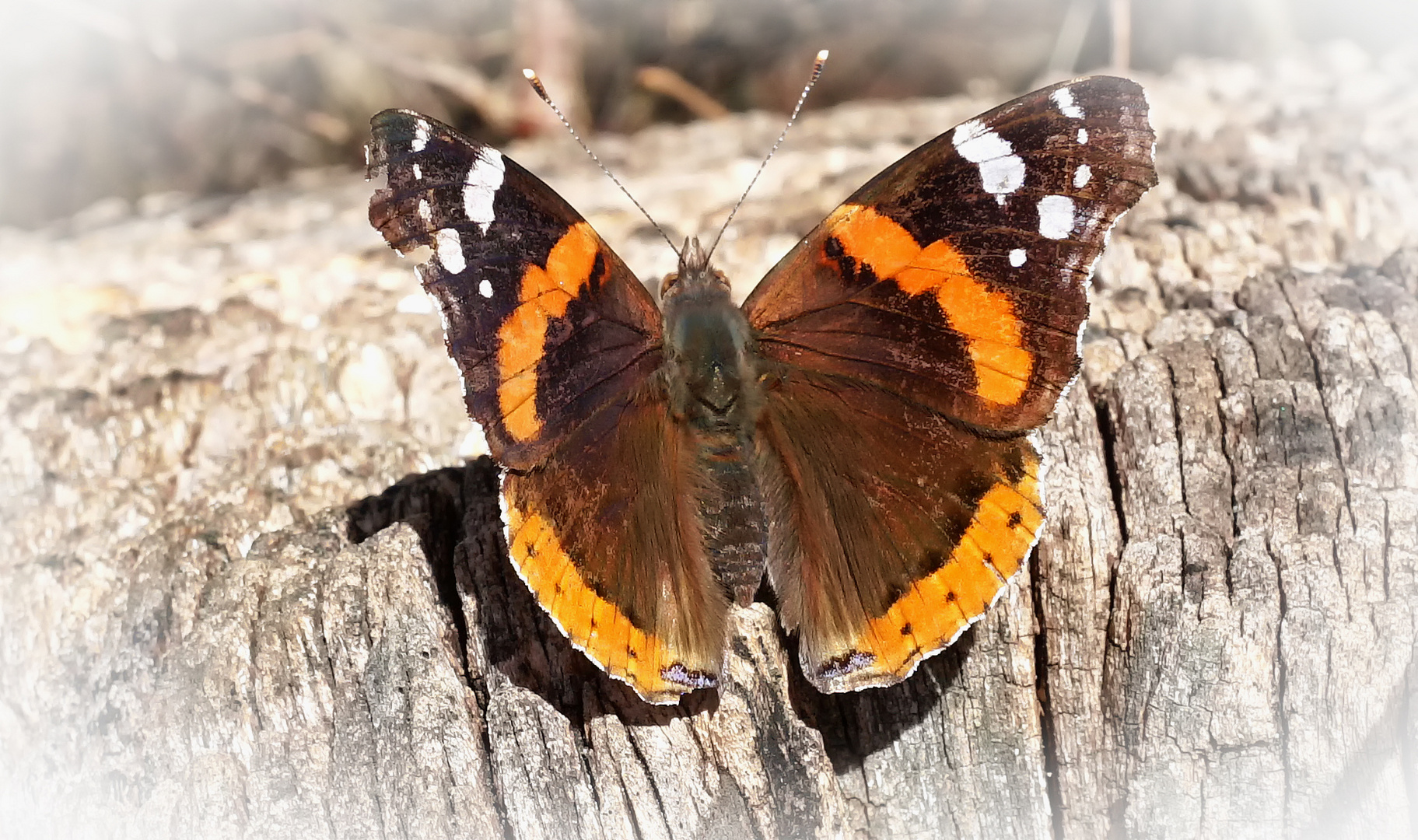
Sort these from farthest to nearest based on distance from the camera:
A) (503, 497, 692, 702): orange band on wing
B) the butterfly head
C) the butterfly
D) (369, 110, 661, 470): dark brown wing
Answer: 1. the butterfly head
2. (369, 110, 661, 470): dark brown wing
3. the butterfly
4. (503, 497, 692, 702): orange band on wing

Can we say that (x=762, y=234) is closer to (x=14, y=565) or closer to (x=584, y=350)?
(x=584, y=350)

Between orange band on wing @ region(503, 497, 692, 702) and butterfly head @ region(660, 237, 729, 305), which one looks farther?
butterfly head @ region(660, 237, 729, 305)

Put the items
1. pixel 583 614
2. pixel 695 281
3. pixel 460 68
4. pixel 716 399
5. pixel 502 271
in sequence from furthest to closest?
1. pixel 460 68
2. pixel 695 281
3. pixel 716 399
4. pixel 502 271
5. pixel 583 614

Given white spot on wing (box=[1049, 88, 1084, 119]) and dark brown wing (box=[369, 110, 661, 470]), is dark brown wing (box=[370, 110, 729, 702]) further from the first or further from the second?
white spot on wing (box=[1049, 88, 1084, 119])

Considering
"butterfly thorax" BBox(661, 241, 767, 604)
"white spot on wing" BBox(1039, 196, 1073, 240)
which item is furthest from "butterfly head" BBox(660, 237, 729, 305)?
"white spot on wing" BBox(1039, 196, 1073, 240)

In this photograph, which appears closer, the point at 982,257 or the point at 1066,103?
the point at 1066,103

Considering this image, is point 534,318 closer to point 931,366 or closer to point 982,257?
point 931,366

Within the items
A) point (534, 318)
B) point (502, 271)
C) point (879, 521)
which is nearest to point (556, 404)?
point (534, 318)
